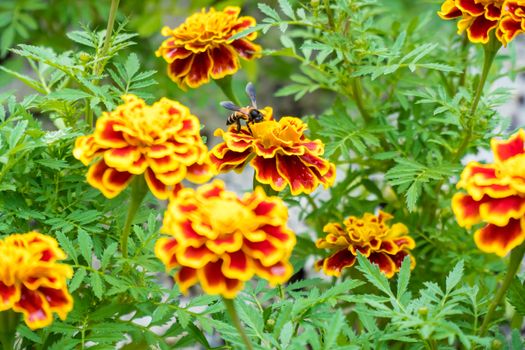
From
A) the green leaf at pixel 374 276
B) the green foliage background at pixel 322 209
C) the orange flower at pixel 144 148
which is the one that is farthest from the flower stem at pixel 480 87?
the orange flower at pixel 144 148

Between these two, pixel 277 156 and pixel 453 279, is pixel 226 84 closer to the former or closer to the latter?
pixel 277 156

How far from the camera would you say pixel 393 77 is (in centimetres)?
194

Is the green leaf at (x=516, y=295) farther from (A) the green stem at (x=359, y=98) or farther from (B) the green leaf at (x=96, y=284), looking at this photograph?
(B) the green leaf at (x=96, y=284)

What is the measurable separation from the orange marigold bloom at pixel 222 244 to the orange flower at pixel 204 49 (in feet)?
2.29

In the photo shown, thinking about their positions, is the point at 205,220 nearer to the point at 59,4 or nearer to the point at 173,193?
the point at 173,193

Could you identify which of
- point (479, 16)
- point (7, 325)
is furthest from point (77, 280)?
point (479, 16)

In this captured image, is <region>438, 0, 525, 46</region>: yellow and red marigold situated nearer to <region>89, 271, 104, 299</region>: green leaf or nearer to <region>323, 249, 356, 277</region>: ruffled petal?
<region>323, 249, 356, 277</region>: ruffled petal

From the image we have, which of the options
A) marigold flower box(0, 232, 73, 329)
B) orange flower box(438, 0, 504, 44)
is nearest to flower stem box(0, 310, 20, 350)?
marigold flower box(0, 232, 73, 329)

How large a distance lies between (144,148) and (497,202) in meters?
0.49

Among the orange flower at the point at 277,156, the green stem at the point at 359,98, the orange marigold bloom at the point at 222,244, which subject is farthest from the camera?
the green stem at the point at 359,98

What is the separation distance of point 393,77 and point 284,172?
64cm

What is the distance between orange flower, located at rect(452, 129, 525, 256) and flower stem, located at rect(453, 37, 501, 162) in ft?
1.29

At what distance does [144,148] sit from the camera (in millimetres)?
1167

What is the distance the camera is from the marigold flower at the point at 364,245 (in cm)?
162
